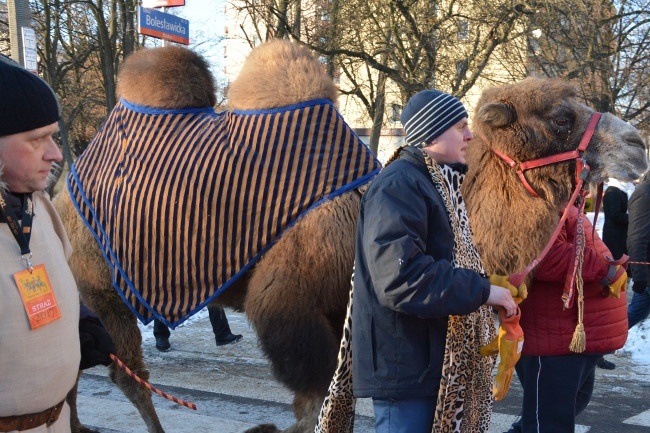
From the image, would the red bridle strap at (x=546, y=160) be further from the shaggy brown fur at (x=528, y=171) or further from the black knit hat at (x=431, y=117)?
the black knit hat at (x=431, y=117)

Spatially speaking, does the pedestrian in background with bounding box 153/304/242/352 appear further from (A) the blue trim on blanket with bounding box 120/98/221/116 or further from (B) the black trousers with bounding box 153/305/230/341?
(A) the blue trim on blanket with bounding box 120/98/221/116

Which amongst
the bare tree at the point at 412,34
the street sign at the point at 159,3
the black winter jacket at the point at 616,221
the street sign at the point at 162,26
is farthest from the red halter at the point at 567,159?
the bare tree at the point at 412,34

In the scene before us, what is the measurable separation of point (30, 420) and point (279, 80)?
2214mm

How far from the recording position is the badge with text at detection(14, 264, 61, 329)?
2.03m

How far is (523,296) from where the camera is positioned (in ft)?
9.29

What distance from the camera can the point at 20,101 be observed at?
2119 mm

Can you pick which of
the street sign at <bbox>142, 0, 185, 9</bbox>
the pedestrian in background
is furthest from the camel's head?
the street sign at <bbox>142, 0, 185, 9</bbox>

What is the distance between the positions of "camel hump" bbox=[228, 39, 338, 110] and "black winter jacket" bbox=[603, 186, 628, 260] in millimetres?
5112

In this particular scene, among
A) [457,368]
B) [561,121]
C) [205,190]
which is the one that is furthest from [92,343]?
[561,121]

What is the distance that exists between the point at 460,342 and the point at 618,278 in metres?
1.10

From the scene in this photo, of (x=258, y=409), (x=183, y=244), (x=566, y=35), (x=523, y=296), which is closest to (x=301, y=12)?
(x=566, y=35)

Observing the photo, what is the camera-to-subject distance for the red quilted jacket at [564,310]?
3193mm

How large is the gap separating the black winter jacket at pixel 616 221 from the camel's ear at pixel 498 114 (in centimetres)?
514

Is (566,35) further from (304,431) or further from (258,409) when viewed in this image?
(304,431)
